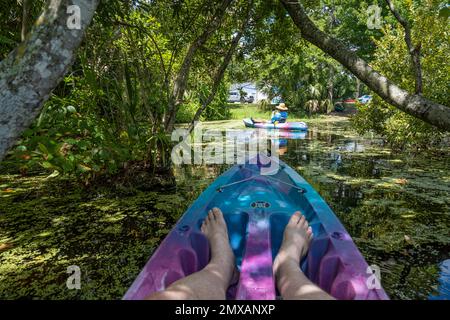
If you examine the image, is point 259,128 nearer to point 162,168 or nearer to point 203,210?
point 162,168

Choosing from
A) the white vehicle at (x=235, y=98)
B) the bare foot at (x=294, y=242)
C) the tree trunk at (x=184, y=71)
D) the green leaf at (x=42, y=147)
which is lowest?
the bare foot at (x=294, y=242)

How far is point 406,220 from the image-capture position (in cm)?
293

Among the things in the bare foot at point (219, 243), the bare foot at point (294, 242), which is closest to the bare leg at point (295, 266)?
the bare foot at point (294, 242)

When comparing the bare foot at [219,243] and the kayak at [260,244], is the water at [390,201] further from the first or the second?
the bare foot at [219,243]

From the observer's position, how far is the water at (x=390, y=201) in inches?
81.4

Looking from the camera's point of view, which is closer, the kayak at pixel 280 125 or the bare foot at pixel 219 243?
the bare foot at pixel 219 243

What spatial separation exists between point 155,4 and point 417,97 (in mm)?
3493

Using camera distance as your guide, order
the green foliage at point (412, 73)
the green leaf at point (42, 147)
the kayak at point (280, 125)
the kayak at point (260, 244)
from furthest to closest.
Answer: the kayak at point (280, 125), the green foliage at point (412, 73), the green leaf at point (42, 147), the kayak at point (260, 244)

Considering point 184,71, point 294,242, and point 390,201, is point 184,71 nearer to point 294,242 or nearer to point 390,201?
point 390,201

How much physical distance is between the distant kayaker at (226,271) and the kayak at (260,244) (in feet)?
0.21

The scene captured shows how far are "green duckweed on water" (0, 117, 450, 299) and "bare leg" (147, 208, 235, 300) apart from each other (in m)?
0.59

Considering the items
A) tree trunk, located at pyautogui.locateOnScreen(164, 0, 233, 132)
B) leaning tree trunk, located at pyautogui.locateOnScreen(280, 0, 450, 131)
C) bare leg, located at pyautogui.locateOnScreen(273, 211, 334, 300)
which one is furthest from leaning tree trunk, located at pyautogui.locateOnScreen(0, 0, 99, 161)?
tree trunk, located at pyautogui.locateOnScreen(164, 0, 233, 132)

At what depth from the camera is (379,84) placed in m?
2.37

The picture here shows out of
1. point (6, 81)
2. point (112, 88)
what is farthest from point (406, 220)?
point (112, 88)
